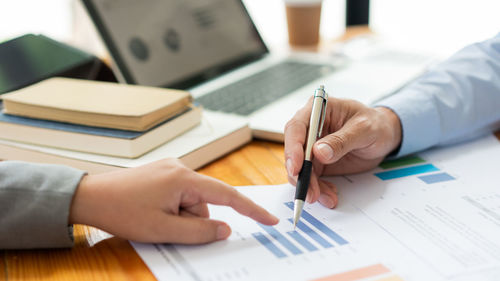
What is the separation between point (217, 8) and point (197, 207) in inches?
31.9

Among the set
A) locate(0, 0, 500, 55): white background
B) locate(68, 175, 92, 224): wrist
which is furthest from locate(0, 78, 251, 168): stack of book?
locate(0, 0, 500, 55): white background

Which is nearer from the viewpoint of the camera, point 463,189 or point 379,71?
point 463,189

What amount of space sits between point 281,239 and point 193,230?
97 mm

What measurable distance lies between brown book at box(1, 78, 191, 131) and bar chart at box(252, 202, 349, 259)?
25 cm

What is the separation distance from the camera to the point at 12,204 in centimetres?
51

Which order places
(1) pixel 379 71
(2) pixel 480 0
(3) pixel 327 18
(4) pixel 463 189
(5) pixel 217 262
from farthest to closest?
(3) pixel 327 18 < (2) pixel 480 0 < (1) pixel 379 71 < (4) pixel 463 189 < (5) pixel 217 262

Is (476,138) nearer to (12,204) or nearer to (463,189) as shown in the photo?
(463,189)

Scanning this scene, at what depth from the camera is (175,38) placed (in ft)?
3.54

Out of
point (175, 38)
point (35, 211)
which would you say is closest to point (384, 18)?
point (175, 38)

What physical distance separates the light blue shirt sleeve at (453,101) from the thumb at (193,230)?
0.36 m

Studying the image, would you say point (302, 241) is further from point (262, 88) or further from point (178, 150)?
point (262, 88)

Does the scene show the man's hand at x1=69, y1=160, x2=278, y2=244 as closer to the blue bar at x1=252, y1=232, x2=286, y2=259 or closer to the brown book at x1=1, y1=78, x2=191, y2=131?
the blue bar at x1=252, y1=232, x2=286, y2=259

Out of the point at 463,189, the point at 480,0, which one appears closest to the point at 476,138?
the point at 463,189

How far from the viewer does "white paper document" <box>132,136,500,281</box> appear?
1.50ft
